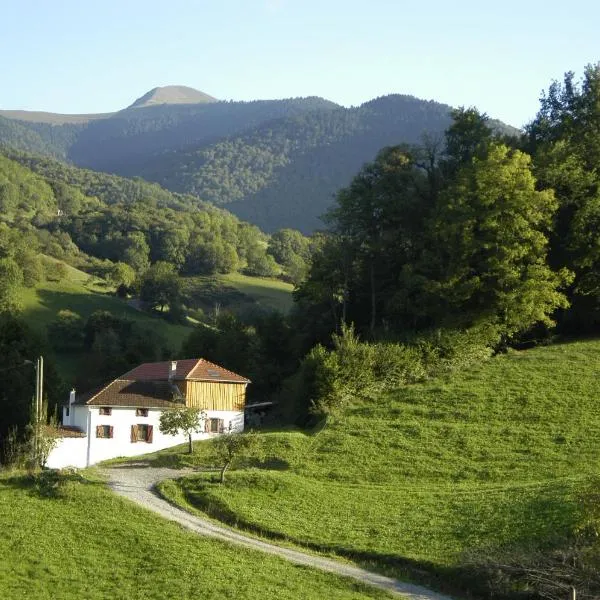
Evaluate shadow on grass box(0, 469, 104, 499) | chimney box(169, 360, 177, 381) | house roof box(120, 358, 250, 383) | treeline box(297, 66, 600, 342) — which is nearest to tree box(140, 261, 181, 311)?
treeline box(297, 66, 600, 342)

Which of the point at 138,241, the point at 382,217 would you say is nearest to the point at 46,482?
the point at 382,217

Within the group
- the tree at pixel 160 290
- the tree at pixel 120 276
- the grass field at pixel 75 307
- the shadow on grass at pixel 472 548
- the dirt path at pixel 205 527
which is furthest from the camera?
the tree at pixel 120 276

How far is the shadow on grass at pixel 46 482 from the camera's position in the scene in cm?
3919

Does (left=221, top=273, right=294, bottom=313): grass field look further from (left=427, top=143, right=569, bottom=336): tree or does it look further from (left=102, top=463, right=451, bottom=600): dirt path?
(left=102, top=463, right=451, bottom=600): dirt path

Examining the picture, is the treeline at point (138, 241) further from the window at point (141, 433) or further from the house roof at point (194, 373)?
the window at point (141, 433)

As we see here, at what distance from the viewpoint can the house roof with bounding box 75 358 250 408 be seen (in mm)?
54344

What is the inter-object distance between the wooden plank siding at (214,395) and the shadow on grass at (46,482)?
1551 centimetres

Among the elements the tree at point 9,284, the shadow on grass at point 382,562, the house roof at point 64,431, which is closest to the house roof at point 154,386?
the house roof at point 64,431

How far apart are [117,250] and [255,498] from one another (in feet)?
469

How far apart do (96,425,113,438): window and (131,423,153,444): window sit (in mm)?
1355

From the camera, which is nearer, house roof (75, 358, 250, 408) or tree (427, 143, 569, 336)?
house roof (75, 358, 250, 408)

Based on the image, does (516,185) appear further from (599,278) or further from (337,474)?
(337,474)

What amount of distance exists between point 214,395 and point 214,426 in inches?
80.3

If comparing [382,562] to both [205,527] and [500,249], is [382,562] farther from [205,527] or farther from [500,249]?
A: [500,249]
